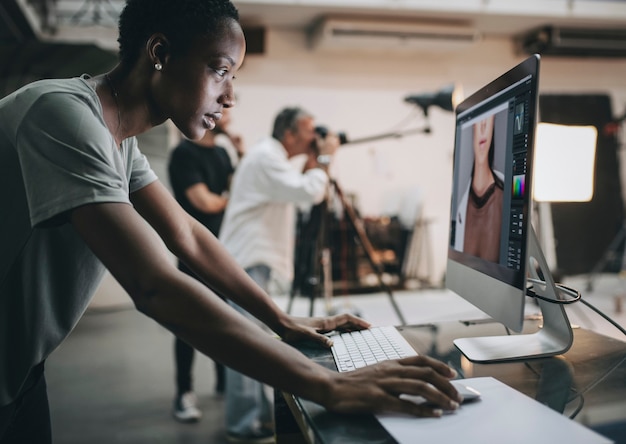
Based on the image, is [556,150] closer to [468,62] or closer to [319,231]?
[319,231]

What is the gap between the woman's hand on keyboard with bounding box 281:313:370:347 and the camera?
0.91m

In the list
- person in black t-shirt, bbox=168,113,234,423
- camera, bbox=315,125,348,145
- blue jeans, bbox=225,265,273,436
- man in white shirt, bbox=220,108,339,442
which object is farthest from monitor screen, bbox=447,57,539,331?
person in black t-shirt, bbox=168,113,234,423

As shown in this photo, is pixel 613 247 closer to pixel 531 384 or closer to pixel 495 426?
pixel 531 384

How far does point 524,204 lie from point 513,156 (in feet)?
0.30

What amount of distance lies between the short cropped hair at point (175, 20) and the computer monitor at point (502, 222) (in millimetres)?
481

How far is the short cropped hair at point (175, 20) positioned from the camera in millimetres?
768

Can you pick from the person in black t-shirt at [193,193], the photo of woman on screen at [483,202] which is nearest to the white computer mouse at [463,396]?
the photo of woman on screen at [483,202]

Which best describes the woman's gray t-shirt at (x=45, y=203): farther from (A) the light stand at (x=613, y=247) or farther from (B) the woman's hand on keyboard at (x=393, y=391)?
(A) the light stand at (x=613, y=247)

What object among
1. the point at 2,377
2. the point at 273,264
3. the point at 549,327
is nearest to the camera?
the point at 2,377

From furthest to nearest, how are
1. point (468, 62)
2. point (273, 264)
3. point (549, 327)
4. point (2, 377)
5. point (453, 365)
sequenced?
point (468, 62)
point (273, 264)
point (549, 327)
point (453, 365)
point (2, 377)

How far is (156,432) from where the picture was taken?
2109mm

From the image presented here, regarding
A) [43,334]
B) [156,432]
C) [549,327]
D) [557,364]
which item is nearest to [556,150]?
[549,327]

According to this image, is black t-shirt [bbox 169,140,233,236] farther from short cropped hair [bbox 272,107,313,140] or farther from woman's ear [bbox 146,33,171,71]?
woman's ear [bbox 146,33,171,71]

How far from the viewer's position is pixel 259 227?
210cm
